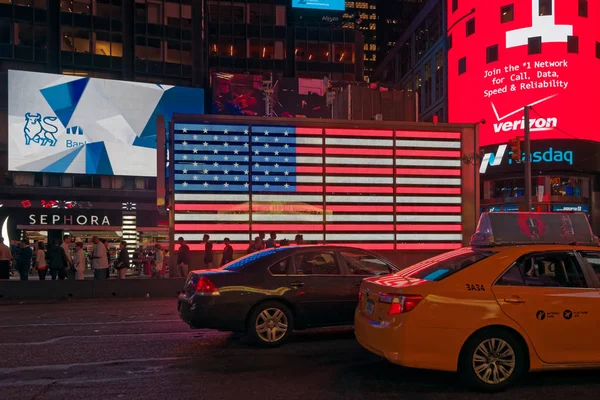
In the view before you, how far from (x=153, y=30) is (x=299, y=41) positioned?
15651 mm

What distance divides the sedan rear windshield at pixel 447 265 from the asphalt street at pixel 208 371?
3.79 feet

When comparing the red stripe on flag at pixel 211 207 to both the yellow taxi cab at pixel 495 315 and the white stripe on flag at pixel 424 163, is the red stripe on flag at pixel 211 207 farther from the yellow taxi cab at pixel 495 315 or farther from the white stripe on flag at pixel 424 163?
the yellow taxi cab at pixel 495 315

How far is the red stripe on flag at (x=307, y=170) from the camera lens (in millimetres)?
19500

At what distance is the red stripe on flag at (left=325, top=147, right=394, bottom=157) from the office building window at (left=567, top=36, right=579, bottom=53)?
29722 millimetres

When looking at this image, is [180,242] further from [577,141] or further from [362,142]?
[577,141]

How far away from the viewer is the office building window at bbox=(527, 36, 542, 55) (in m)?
42.2

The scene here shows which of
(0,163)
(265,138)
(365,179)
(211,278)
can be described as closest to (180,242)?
(265,138)

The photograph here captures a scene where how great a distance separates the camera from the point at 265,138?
19.4 meters

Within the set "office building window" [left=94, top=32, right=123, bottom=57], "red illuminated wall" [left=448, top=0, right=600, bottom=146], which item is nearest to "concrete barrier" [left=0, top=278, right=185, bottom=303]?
"red illuminated wall" [left=448, top=0, right=600, bottom=146]

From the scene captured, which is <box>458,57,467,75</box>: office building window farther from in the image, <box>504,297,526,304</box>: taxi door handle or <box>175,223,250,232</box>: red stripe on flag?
<box>504,297,526,304</box>: taxi door handle

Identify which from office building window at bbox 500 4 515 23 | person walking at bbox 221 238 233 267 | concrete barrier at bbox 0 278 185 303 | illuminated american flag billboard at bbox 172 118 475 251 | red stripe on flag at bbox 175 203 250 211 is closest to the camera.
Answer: concrete barrier at bbox 0 278 185 303

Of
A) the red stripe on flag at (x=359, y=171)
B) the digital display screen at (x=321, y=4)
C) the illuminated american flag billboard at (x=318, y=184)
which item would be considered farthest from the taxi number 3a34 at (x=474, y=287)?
the digital display screen at (x=321, y=4)

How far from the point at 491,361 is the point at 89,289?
1324 cm

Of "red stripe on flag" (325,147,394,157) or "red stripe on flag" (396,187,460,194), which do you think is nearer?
"red stripe on flag" (325,147,394,157)
